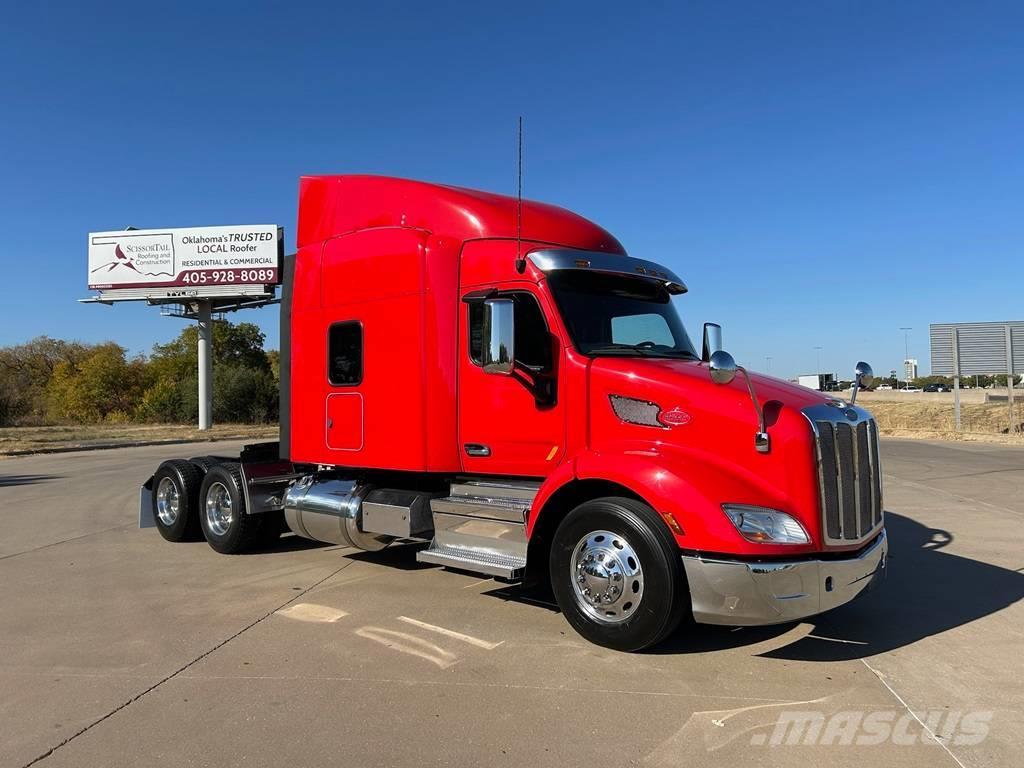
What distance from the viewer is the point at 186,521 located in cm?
828

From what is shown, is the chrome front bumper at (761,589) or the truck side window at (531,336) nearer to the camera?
the chrome front bumper at (761,589)

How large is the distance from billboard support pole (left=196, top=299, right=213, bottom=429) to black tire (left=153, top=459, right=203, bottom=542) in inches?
1420

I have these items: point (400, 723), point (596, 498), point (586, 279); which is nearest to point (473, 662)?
point (400, 723)

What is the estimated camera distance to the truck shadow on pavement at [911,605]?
476 centimetres

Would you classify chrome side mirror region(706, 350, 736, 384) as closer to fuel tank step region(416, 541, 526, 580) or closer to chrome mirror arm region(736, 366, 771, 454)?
chrome mirror arm region(736, 366, 771, 454)

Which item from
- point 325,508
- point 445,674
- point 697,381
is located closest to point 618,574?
point 445,674

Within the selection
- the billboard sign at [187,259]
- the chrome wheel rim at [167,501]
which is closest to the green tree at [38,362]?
the billboard sign at [187,259]

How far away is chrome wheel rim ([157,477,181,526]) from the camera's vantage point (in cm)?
852

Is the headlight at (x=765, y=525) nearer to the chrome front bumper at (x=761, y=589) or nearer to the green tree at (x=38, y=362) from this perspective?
the chrome front bumper at (x=761, y=589)

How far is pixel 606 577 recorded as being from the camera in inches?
181

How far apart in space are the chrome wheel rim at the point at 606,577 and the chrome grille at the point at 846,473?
1.15m

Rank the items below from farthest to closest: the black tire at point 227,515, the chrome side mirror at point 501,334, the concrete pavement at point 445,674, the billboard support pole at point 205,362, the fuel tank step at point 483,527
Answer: the billboard support pole at point 205,362 < the black tire at point 227,515 < the fuel tank step at point 483,527 < the chrome side mirror at point 501,334 < the concrete pavement at point 445,674

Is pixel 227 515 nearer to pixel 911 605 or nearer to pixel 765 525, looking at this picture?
pixel 765 525

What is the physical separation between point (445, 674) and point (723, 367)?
2424mm
